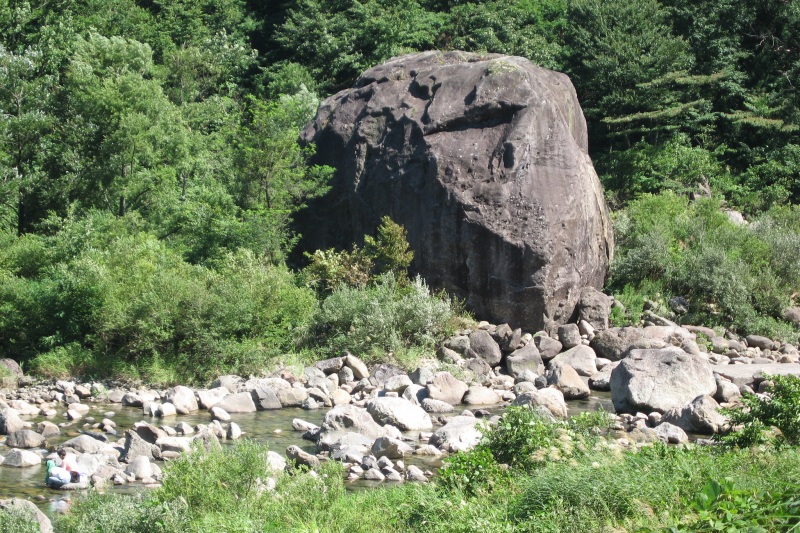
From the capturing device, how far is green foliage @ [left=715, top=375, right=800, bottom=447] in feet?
31.3

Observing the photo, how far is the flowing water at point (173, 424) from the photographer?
1195 cm

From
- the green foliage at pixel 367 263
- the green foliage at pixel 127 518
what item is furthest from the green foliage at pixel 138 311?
the green foliage at pixel 127 518

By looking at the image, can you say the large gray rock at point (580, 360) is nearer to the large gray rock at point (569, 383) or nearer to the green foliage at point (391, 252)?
the large gray rock at point (569, 383)

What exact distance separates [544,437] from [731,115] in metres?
31.5

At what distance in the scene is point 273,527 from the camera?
8.00m

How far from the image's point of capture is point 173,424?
16344 millimetres

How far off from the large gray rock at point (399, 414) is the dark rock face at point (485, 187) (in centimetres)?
729

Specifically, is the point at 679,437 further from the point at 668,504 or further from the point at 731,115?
the point at 731,115

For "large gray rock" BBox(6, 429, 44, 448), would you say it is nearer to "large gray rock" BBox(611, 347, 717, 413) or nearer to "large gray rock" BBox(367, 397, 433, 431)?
"large gray rock" BBox(367, 397, 433, 431)

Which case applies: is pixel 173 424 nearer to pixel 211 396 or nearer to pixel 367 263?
pixel 211 396

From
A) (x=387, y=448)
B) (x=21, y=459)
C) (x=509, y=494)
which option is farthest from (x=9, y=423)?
(x=509, y=494)

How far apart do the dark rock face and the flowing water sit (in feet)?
15.6

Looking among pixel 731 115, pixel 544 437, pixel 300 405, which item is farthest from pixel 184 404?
pixel 731 115

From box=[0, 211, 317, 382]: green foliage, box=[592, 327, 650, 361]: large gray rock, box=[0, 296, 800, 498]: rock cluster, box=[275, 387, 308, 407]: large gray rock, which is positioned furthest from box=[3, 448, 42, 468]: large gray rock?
box=[592, 327, 650, 361]: large gray rock
